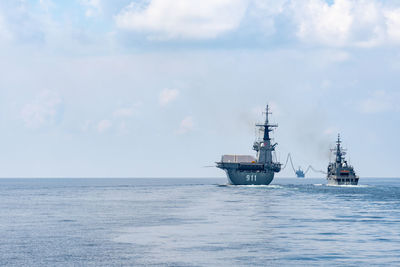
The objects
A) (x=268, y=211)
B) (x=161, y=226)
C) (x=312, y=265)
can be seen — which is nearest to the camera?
(x=312, y=265)

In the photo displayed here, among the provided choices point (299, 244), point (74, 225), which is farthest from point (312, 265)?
point (74, 225)

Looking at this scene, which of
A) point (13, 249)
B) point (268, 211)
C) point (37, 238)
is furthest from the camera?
point (268, 211)

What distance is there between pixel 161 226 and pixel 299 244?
20306mm

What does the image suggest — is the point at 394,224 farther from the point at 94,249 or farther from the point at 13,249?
the point at 13,249

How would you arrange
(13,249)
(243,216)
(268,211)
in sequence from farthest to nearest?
(268,211) → (243,216) → (13,249)

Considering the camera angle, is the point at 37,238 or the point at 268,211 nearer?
the point at 37,238

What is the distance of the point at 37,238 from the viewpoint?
58.3 meters

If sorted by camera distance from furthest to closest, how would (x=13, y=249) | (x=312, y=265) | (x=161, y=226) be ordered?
(x=161, y=226) < (x=13, y=249) < (x=312, y=265)

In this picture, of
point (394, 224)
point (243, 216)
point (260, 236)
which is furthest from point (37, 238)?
point (394, 224)

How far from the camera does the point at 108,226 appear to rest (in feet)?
233

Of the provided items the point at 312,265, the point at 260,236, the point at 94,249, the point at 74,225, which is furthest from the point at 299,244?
the point at 74,225

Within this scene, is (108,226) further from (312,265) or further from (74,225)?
(312,265)

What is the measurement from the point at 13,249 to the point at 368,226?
3867 centimetres

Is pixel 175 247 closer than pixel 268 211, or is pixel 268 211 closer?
pixel 175 247
